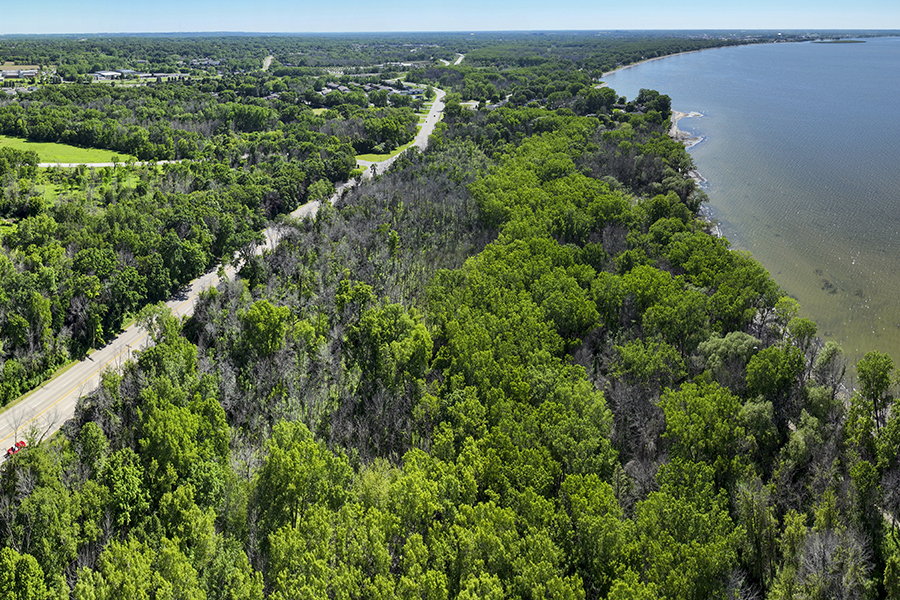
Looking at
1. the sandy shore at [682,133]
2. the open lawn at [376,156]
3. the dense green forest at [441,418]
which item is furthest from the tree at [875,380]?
the open lawn at [376,156]

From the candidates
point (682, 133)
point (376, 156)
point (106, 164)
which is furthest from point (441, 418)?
point (682, 133)

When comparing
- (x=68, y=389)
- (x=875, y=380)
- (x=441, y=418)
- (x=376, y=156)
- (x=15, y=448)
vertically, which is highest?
(x=376, y=156)

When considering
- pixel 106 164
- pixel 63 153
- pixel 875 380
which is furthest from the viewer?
pixel 63 153

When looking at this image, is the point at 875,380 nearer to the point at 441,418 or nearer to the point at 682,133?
the point at 441,418

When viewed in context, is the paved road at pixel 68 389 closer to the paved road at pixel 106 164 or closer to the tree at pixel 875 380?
the paved road at pixel 106 164

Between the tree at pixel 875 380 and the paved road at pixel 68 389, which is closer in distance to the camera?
the tree at pixel 875 380

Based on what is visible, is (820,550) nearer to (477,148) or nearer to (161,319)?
(161,319)

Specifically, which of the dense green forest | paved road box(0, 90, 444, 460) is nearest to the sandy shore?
the dense green forest
